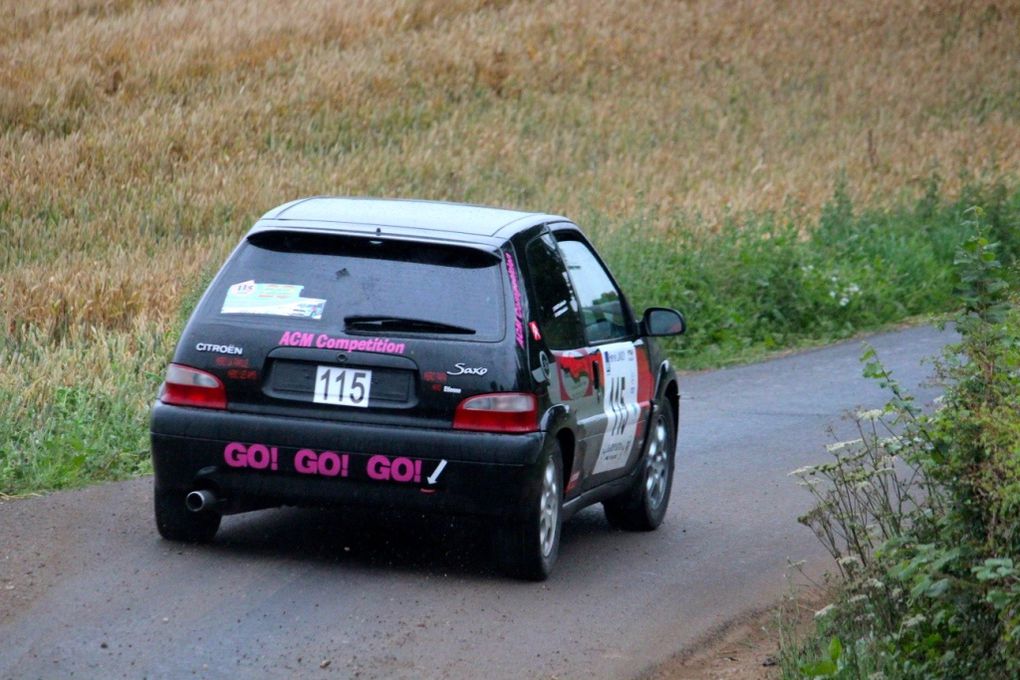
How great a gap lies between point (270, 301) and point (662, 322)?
2343 mm

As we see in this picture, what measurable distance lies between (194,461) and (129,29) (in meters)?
21.4

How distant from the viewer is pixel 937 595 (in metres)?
5.43

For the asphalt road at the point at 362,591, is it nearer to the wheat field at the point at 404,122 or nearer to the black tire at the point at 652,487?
the black tire at the point at 652,487

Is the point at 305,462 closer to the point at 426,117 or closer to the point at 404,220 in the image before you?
the point at 404,220

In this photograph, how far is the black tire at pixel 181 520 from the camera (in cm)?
808

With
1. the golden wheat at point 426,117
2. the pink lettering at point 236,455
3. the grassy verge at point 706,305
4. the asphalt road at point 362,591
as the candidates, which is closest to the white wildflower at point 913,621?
the asphalt road at point 362,591

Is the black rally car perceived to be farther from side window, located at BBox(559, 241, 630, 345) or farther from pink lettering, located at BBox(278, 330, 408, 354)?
side window, located at BBox(559, 241, 630, 345)

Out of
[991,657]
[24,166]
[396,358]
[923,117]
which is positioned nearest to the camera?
[991,657]

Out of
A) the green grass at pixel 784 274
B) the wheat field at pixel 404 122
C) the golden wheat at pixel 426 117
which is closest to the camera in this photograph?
the wheat field at pixel 404 122

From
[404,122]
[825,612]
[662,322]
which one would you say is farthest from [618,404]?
[404,122]

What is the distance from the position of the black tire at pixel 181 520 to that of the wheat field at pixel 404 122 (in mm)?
3023

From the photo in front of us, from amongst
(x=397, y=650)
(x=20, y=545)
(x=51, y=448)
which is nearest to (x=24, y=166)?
(x=51, y=448)

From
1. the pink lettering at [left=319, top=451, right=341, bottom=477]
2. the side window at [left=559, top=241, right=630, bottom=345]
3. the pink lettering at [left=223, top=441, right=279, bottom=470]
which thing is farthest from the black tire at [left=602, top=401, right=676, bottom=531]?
the pink lettering at [left=223, top=441, right=279, bottom=470]

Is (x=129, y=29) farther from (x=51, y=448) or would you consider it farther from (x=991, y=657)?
(x=991, y=657)
